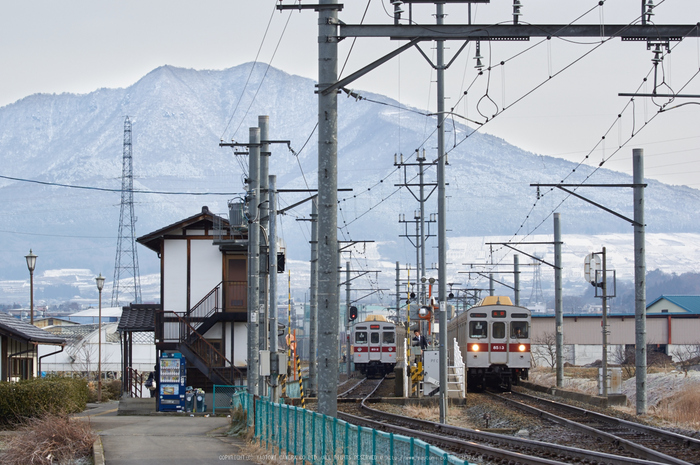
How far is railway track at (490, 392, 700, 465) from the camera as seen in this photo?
14.2 m

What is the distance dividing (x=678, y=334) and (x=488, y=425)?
58.6 meters

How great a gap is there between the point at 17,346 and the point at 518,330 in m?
17.5

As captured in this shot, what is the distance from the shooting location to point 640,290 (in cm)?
2381

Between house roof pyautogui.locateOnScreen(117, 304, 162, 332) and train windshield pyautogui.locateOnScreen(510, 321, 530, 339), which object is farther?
house roof pyautogui.locateOnScreen(117, 304, 162, 332)

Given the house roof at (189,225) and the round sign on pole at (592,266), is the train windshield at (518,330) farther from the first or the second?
the house roof at (189,225)

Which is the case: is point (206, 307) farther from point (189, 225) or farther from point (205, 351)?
point (189, 225)

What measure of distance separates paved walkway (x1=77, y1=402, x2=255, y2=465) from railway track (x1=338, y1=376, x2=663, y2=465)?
3547 millimetres

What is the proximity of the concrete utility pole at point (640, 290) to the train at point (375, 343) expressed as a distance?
26.0 metres

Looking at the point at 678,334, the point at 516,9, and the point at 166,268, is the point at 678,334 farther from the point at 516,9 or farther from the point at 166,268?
the point at 516,9

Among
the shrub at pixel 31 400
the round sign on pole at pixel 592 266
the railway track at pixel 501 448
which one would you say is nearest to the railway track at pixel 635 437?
the railway track at pixel 501 448

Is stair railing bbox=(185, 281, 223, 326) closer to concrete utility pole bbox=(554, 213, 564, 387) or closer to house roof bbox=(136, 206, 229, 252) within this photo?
house roof bbox=(136, 206, 229, 252)

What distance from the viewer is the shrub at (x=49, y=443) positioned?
14984mm

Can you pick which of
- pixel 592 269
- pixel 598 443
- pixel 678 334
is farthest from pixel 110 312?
pixel 598 443

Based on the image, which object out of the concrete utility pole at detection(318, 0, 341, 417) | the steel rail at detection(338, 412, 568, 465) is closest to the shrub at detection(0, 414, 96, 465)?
the concrete utility pole at detection(318, 0, 341, 417)
